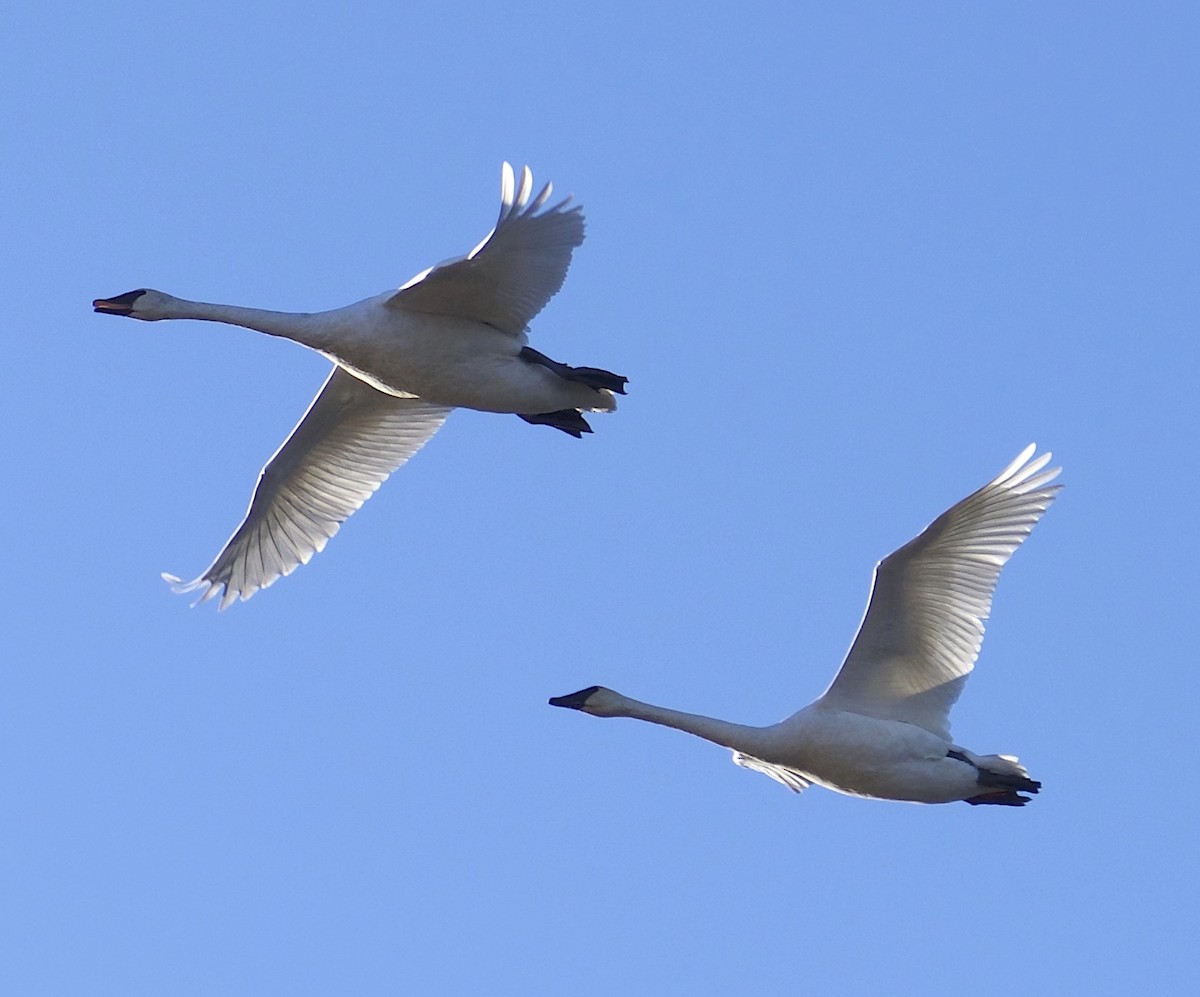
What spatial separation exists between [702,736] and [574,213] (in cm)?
Answer: 394

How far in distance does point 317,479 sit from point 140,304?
264cm

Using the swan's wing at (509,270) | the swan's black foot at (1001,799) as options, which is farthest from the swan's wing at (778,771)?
the swan's wing at (509,270)

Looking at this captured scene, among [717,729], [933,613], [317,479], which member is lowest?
[717,729]

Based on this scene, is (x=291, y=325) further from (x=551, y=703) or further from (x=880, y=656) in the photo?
(x=880, y=656)

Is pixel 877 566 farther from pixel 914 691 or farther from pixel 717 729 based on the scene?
pixel 717 729

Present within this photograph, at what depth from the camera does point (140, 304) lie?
60.9ft

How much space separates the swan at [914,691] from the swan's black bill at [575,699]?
0.06 metres

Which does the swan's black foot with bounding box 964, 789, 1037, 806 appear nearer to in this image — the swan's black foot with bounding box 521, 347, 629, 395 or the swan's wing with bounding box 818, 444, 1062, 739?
the swan's wing with bounding box 818, 444, 1062, 739

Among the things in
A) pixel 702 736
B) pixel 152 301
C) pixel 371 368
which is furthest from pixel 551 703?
pixel 152 301

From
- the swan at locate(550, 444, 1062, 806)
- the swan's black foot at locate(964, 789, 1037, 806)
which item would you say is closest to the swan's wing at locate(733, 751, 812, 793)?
the swan at locate(550, 444, 1062, 806)

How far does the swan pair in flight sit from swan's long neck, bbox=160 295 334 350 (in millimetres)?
17

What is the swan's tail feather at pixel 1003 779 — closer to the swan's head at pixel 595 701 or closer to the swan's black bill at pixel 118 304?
the swan's head at pixel 595 701

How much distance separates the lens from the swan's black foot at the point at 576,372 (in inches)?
699

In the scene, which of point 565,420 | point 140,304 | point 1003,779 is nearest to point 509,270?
point 565,420
